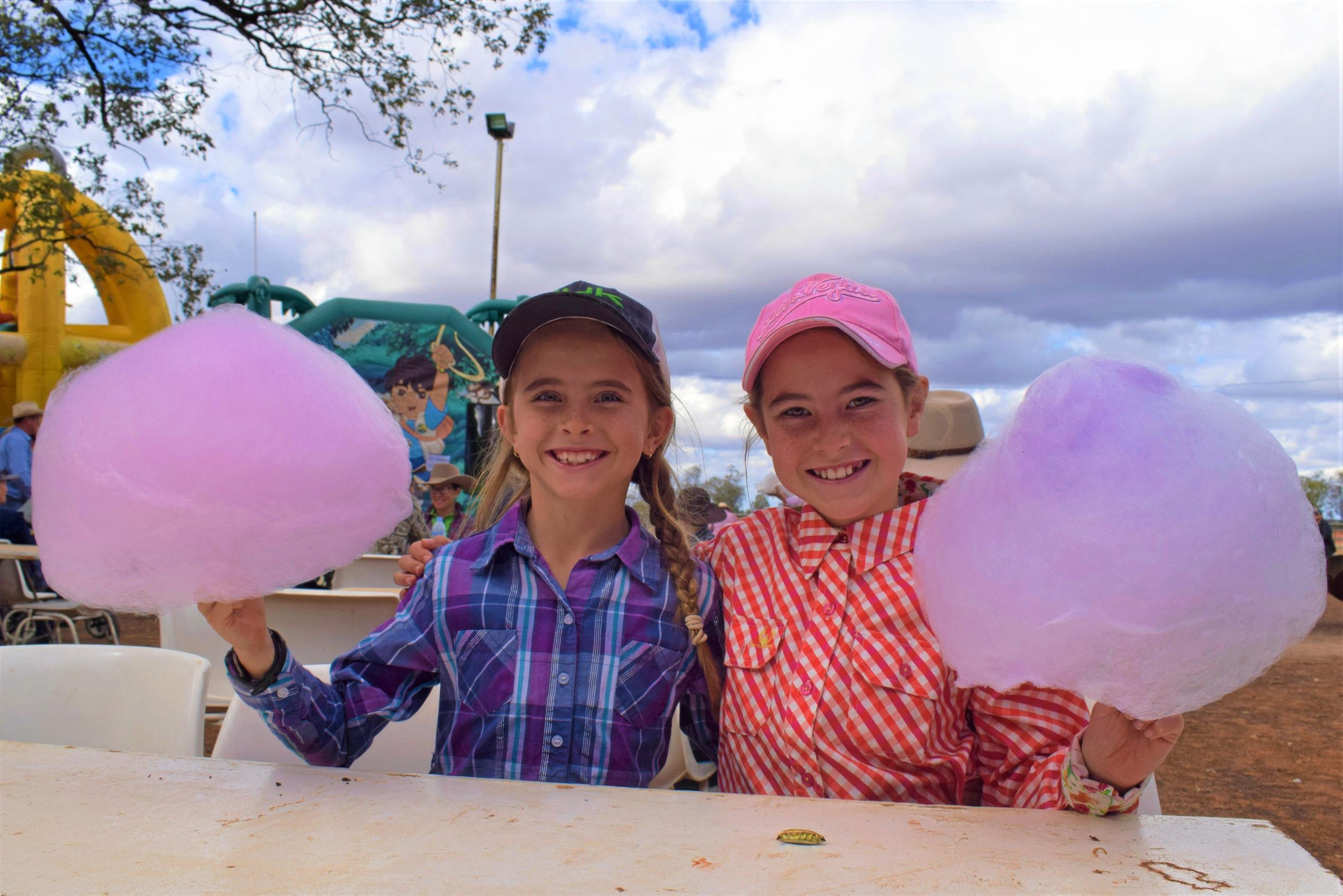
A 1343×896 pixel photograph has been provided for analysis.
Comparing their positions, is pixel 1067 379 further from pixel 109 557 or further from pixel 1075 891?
pixel 109 557

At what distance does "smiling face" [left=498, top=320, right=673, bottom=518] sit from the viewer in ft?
4.37

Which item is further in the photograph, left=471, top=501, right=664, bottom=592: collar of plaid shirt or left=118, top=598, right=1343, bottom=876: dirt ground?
left=118, top=598, right=1343, bottom=876: dirt ground

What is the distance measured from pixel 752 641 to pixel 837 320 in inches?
18.4

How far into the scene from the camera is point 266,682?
3.49ft

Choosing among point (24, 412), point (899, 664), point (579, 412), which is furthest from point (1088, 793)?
point (24, 412)

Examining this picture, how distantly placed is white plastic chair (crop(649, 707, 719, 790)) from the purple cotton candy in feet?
2.99

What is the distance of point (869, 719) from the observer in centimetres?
114

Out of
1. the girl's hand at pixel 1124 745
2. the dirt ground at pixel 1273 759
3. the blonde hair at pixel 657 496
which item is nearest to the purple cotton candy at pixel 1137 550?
the girl's hand at pixel 1124 745

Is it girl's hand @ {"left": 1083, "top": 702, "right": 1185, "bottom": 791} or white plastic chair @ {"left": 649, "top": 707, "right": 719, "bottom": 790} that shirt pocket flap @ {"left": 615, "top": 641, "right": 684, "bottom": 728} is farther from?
girl's hand @ {"left": 1083, "top": 702, "right": 1185, "bottom": 791}

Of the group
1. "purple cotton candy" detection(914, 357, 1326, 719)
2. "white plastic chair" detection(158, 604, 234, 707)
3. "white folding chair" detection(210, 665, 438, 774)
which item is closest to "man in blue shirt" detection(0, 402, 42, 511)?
"white plastic chair" detection(158, 604, 234, 707)

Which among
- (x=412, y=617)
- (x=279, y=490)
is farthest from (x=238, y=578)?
(x=412, y=617)

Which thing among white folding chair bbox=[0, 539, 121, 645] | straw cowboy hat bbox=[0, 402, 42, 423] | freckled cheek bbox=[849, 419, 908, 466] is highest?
straw cowboy hat bbox=[0, 402, 42, 423]

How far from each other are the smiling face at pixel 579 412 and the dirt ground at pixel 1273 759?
8.00 ft

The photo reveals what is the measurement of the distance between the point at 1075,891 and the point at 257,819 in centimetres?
81
